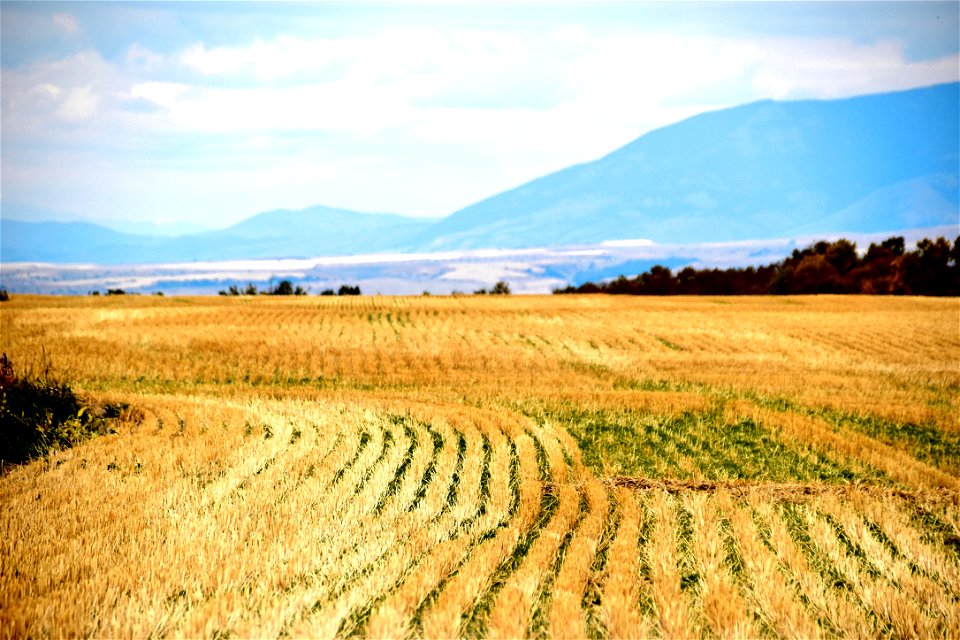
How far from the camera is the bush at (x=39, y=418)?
49.9 ft

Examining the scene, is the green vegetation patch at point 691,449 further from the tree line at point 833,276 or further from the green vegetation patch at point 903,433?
the tree line at point 833,276

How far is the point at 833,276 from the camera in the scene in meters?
97.7

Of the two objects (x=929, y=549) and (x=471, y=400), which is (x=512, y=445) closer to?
(x=471, y=400)

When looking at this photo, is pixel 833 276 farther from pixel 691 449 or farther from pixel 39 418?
pixel 39 418

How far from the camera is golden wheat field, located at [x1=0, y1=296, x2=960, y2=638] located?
842 cm

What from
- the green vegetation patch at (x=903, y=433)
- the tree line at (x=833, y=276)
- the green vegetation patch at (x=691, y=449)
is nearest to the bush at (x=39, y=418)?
the green vegetation patch at (x=691, y=449)

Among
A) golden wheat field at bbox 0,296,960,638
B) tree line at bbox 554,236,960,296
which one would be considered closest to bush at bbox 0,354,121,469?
golden wheat field at bbox 0,296,960,638

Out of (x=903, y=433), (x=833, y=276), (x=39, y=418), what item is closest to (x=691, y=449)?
(x=903, y=433)

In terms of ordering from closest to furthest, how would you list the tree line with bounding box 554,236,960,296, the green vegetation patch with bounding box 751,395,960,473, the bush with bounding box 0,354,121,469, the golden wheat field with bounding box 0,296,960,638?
the golden wheat field with bounding box 0,296,960,638 → the bush with bounding box 0,354,121,469 → the green vegetation patch with bounding box 751,395,960,473 → the tree line with bounding box 554,236,960,296

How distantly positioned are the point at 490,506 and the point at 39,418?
1053 centimetres

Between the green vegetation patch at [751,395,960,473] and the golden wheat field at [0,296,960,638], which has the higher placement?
the golden wheat field at [0,296,960,638]

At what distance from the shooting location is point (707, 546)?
34.6 ft

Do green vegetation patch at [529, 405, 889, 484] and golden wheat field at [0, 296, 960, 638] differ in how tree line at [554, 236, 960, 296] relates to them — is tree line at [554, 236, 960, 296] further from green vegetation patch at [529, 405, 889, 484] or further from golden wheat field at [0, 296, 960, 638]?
green vegetation patch at [529, 405, 889, 484]

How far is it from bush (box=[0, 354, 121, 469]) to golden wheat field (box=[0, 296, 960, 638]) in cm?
91
